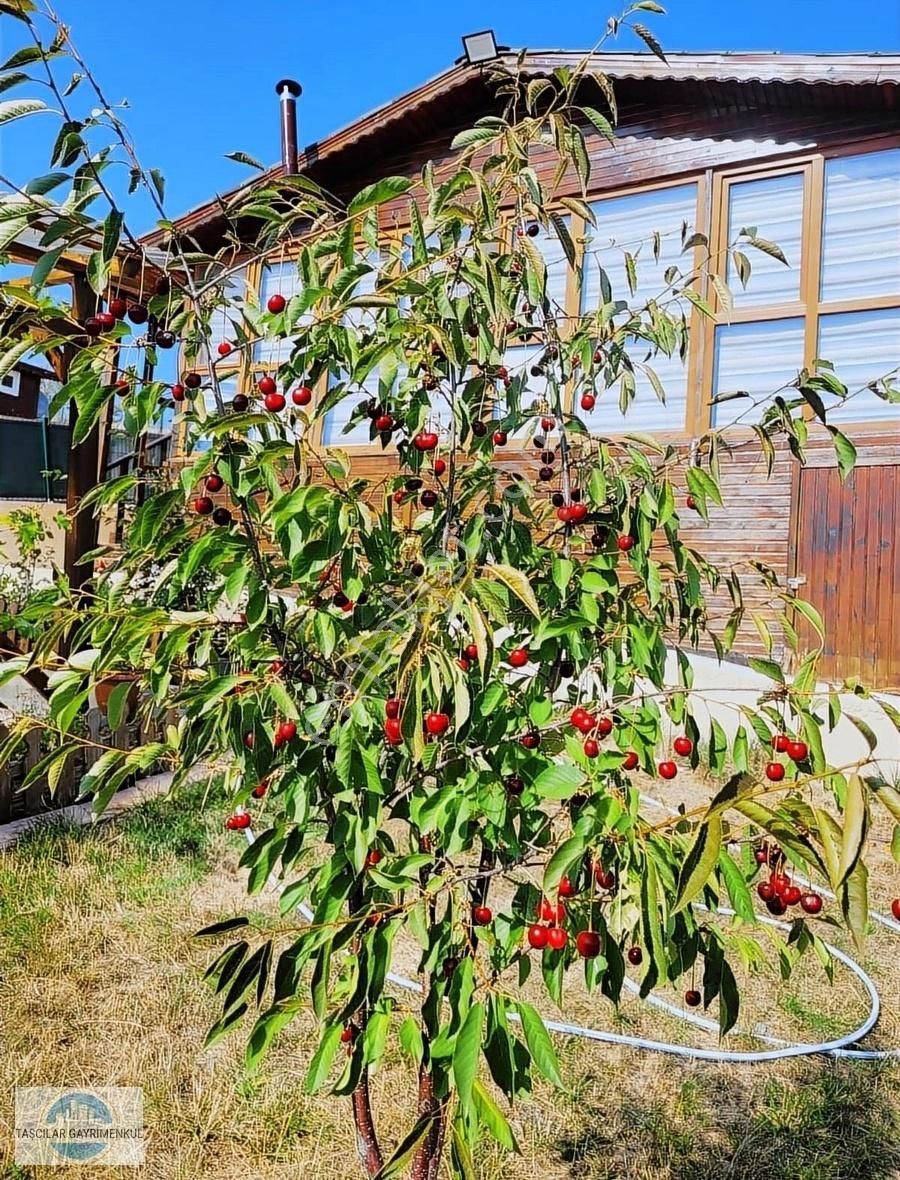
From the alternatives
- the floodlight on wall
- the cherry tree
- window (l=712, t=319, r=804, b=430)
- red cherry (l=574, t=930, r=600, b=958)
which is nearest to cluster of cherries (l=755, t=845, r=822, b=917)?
the cherry tree

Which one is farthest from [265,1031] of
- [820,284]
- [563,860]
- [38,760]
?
[820,284]

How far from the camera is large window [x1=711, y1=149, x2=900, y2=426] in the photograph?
605 cm

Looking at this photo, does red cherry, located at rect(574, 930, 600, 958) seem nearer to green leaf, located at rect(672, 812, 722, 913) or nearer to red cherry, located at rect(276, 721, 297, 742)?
green leaf, located at rect(672, 812, 722, 913)

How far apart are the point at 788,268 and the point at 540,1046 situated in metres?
6.38

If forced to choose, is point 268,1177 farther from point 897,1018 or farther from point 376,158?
point 376,158

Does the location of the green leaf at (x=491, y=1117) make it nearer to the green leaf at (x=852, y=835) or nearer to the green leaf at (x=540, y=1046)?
the green leaf at (x=540, y=1046)

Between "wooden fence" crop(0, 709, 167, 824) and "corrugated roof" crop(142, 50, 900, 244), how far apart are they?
3.18 meters

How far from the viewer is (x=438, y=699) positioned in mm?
840

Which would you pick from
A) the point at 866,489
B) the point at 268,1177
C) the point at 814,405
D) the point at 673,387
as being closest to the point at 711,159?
the point at 673,387

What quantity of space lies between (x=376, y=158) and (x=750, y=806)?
8701 mm

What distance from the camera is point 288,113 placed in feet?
27.2

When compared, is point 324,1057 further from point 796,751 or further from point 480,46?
point 480,46

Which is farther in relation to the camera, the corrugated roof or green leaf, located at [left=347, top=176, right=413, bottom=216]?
the corrugated roof
